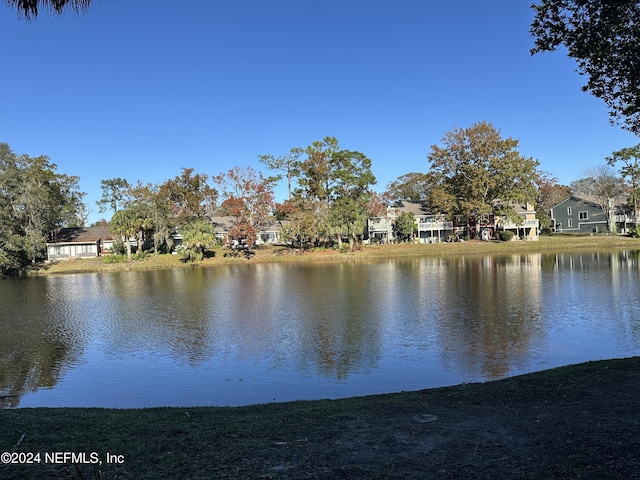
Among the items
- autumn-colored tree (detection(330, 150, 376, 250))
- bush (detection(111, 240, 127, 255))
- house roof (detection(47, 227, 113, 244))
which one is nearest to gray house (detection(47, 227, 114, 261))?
house roof (detection(47, 227, 113, 244))

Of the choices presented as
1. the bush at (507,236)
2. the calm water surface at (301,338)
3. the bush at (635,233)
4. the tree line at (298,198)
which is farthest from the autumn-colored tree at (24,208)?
the bush at (635,233)

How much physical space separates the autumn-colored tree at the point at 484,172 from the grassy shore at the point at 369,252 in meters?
5.52

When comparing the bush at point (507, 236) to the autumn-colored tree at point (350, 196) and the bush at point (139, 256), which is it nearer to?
the autumn-colored tree at point (350, 196)

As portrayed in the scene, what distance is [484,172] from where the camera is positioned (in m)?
64.1

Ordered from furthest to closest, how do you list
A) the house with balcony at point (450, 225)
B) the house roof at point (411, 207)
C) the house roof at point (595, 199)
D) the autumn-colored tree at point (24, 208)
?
A: 1. the house roof at point (595, 199)
2. the house roof at point (411, 207)
3. the house with balcony at point (450, 225)
4. the autumn-colored tree at point (24, 208)

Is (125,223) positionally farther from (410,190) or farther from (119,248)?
(410,190)

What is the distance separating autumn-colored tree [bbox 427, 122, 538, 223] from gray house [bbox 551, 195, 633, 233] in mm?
19779

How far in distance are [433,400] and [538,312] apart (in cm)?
1334

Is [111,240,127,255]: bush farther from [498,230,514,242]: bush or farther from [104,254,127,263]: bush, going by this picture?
[498,230,514,242]: bush

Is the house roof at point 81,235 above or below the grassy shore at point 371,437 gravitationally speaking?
above

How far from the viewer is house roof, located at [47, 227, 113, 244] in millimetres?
66438

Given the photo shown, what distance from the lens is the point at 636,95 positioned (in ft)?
32.9

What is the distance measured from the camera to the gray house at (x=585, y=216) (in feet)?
249

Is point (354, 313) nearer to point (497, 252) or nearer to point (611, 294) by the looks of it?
point (611, 294)
